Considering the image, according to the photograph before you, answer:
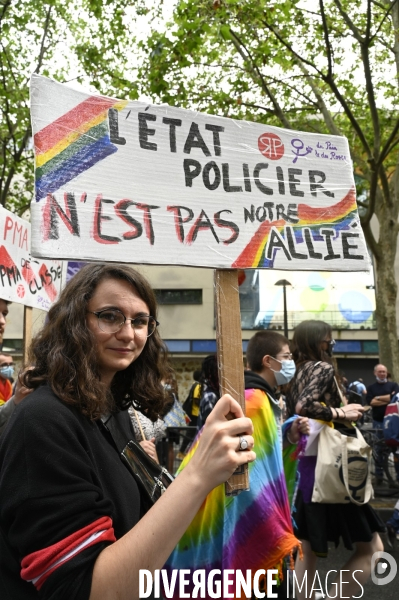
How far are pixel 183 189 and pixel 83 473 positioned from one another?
41.3 inches

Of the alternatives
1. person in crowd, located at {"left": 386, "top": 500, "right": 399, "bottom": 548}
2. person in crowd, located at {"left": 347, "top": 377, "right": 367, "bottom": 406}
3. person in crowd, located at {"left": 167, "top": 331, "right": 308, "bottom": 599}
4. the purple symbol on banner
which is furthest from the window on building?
the purple symbol on banner

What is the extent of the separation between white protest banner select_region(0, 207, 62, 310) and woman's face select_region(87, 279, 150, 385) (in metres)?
2.43

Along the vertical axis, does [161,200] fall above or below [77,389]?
above

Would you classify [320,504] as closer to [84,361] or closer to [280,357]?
[280,357]

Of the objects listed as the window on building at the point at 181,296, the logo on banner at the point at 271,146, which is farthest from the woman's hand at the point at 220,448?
the window on building at the point at 181,296

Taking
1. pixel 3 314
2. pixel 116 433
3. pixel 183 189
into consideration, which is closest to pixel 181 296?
pixel 3 314

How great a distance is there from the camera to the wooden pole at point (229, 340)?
1.86 meters

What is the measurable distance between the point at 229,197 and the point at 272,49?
9063 millimetres

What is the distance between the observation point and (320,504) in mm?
4141

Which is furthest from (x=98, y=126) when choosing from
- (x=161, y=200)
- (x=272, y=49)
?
(x=272, y=49)

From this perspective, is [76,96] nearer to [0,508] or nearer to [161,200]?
[161,200]

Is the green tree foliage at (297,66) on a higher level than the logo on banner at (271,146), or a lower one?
higher

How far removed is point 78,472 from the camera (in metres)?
1.41

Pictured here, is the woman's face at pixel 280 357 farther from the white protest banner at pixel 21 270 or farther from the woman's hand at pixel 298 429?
the white protest banner at pixel 21 270
